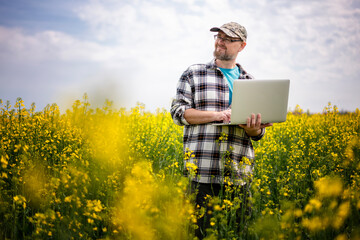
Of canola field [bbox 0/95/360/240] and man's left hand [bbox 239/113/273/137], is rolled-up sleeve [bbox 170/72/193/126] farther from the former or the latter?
man's left hand [bbox 239/113/273/137]

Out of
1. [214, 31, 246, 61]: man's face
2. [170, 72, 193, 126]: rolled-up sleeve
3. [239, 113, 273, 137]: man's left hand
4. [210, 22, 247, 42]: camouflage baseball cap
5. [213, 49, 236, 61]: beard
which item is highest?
[210, 22, 247, 42]: camouflage baseball cap

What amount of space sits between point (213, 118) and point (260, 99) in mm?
403

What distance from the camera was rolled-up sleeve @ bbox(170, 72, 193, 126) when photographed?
7.98ft

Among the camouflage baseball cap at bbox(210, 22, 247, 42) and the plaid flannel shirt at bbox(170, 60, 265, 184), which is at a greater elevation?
the camouflage baseball cap at bbox(210, 22, 247, 42)

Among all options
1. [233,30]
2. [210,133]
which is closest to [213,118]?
[210,133]

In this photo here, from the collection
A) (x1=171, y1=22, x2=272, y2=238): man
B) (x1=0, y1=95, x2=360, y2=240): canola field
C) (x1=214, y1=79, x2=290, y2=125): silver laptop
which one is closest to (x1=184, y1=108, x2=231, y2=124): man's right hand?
(x1=171, y1=22, x2=272, y2=238): man

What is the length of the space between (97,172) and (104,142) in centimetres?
111

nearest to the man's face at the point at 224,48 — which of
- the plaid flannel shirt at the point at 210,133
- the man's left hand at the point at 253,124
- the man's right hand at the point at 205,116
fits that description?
the plaid flannel shirt at the point at 210,133

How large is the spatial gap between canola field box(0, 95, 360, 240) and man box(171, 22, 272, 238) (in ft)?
0.74

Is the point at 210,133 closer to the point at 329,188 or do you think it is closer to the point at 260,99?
the point at 260,99

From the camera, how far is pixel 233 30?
2.43 metres

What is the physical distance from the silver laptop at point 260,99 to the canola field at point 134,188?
0.54 metres

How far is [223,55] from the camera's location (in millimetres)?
2492

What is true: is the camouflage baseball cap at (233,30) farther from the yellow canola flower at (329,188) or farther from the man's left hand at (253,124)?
the yellow canola flower at (329,188)
